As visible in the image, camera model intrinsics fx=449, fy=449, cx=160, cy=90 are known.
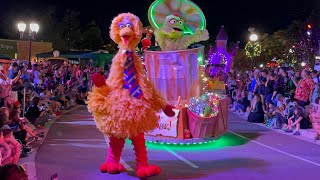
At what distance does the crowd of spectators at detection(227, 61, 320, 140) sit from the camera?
1268 centimetres

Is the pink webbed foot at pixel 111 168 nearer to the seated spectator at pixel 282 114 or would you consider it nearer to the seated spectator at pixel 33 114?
the seated spectator at pixel 33 114

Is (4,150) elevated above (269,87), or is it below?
below

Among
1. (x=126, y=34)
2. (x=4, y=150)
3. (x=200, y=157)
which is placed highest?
(x=126, y=34)

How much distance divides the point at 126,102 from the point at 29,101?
222 inches

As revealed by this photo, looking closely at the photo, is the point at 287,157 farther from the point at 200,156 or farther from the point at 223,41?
the point at 223,41

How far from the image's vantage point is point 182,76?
35.8 ft

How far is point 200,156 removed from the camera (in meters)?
9.29

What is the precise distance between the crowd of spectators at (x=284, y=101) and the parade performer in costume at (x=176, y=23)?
365 centimetres

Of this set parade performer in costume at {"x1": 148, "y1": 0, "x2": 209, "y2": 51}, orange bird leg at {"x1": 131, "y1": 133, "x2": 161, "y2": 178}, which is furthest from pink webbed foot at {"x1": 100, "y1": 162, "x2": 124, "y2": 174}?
parade performer in costume at {"x1": 148, "y1": 0, "x2": 209, "y2": 51}

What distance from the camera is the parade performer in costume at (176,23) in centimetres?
1098

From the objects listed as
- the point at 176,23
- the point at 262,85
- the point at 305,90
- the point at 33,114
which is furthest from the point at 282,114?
the point at 33,114

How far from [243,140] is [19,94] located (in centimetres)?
642

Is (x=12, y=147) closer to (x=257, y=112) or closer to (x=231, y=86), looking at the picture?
(x=257, y=112)

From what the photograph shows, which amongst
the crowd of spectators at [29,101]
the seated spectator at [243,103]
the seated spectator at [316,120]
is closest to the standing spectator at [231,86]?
the seated spectator at [243,103]
